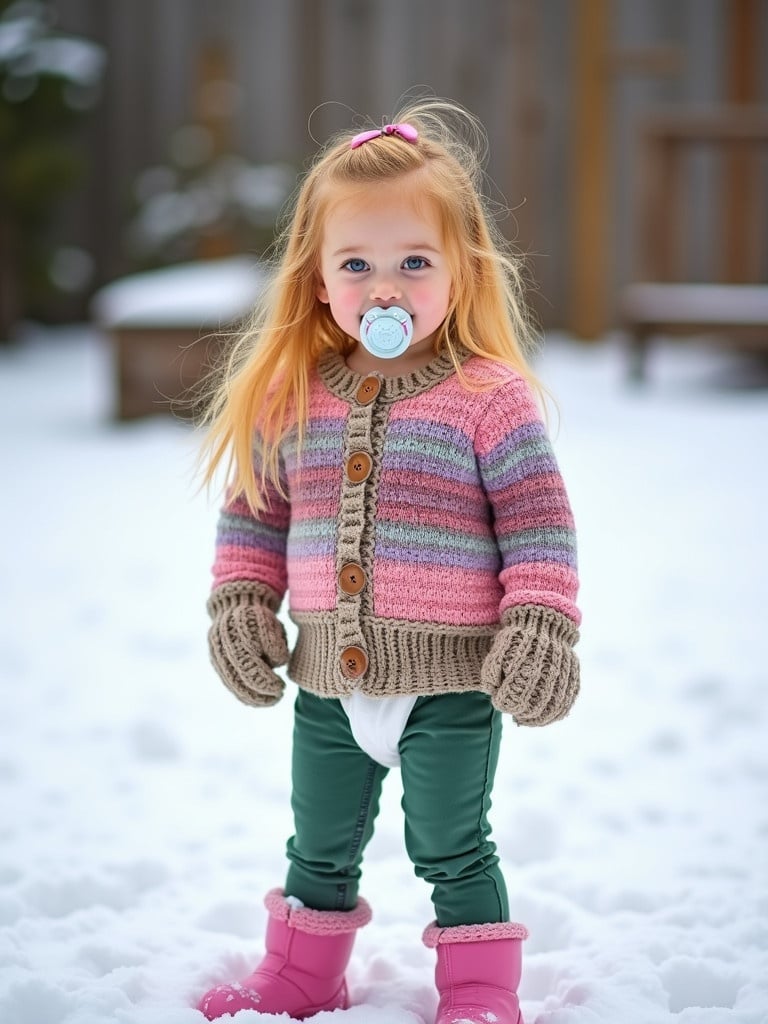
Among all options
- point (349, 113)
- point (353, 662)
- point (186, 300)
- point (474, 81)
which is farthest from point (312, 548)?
point (474, 81)

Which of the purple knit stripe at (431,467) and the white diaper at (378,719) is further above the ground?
the purple knit stripe at (431,467)

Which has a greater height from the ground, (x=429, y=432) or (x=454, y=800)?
(x=429, y=432)

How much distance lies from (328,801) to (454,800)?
0.17 m

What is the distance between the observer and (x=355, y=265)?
144 centimetres

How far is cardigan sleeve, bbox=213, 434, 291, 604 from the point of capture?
1570 millimetres

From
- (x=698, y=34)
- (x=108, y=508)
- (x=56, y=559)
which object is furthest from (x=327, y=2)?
(x=56, y=559)

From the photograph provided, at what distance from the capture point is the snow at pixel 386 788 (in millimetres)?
1613

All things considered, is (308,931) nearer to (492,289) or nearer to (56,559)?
(492,289)

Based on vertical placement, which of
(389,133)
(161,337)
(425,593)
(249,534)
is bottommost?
(425,593)

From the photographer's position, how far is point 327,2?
7086 millimetres

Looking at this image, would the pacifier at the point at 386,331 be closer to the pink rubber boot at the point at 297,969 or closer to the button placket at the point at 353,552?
the button placket at the point at 353,552

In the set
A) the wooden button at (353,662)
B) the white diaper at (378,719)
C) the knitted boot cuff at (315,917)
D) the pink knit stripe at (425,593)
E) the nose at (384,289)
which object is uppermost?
the nose at (384,289)

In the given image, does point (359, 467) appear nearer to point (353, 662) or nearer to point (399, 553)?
point (399, 553)

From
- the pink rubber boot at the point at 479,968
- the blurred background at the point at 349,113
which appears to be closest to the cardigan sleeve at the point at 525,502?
the pink rubber boot at the point at 479,968
